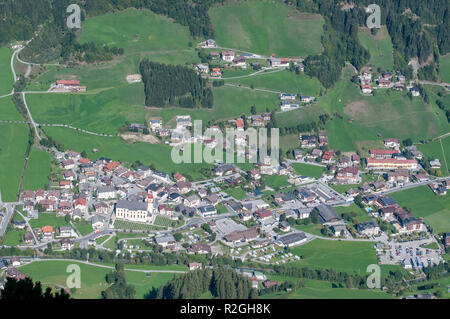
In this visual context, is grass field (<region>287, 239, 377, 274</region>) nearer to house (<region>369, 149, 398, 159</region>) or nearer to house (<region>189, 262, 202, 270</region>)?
house (<region>189, 262, 202, 270</region>)

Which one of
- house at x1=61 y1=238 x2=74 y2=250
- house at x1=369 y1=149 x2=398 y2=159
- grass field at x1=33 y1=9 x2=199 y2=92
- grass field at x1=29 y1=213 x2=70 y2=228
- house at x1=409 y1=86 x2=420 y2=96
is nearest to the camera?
house at x1=61 y1=238 x2=74 y2=250

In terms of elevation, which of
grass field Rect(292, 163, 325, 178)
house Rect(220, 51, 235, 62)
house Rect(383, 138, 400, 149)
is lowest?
grass field Rect(292, 163, 325, 178)

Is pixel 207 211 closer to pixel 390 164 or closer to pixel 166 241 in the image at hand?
pixel 166 241

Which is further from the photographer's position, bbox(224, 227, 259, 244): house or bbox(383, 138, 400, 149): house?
bbox(383, 138, 400, 149): house

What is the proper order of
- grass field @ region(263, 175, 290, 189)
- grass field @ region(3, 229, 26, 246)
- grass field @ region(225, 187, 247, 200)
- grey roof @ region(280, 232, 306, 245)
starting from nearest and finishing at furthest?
grass field @ region(3, 229, 26, 246)
grey roof @ region(280, 232, 306, 245)
grass field @ region(225, 187, 247, 200)
grass field @ region(263, 175, 290, 189)

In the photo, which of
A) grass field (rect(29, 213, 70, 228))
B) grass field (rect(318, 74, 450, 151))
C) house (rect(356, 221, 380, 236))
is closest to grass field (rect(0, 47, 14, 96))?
grass field (rect(29, 213, 70, 228))
